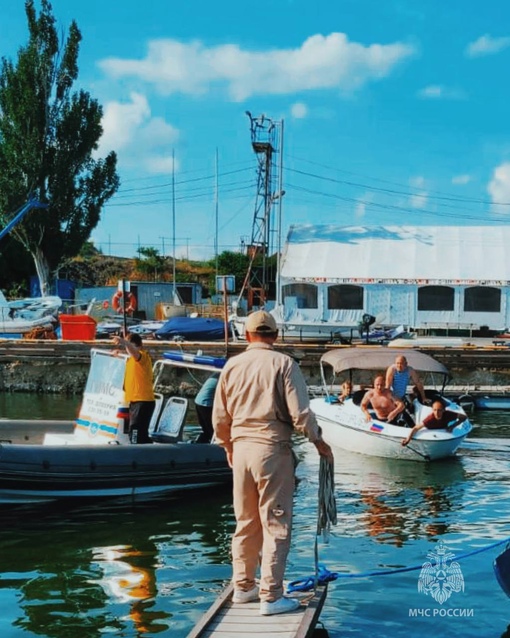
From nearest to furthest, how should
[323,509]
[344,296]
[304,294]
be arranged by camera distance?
[323,509], [344,296], [304,294]

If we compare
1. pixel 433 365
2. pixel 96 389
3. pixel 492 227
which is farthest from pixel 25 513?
pixel 492 227

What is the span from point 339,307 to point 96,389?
2170cm

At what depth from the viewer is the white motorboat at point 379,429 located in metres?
13.5

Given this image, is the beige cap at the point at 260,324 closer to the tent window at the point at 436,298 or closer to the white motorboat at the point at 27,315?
the white motorboat at the point at 27,315

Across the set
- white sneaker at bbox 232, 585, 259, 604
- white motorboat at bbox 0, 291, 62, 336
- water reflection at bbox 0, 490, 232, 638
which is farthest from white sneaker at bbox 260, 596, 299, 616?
white motorboat at bbox 0, 291, 62, 336

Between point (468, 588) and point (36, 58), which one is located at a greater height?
point (36, 58)

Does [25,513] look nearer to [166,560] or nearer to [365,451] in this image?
[166,560]

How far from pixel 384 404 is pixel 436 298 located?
18.5 m

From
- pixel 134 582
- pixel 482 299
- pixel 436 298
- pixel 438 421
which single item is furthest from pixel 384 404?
pixel 482 299

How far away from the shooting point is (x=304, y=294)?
105 ft

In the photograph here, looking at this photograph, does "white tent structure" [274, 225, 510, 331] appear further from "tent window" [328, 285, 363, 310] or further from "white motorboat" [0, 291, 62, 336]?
"white motorboat" [0, 291, 62, 336]

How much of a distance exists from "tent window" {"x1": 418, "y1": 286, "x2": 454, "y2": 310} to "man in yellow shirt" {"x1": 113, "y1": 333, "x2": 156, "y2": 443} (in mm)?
22499

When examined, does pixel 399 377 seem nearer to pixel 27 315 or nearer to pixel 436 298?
pixel 436 298

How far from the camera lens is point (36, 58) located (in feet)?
122
